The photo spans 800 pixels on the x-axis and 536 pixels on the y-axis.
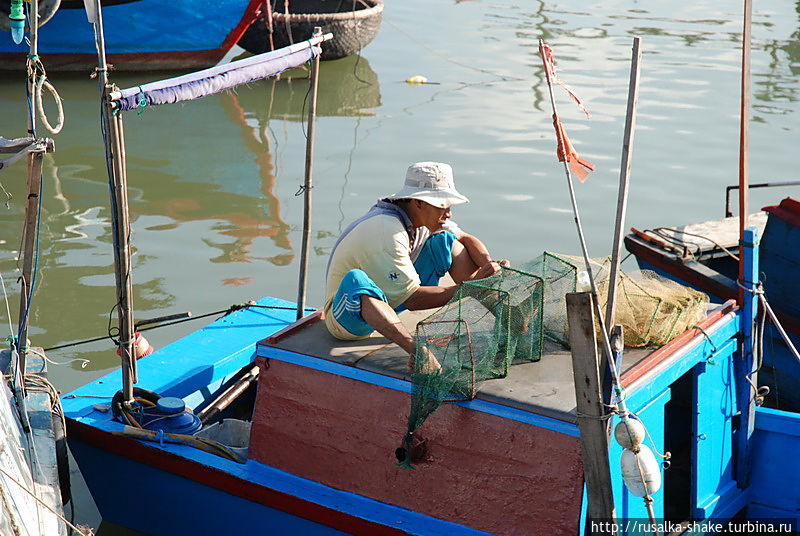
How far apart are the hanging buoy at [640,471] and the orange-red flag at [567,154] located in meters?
1.00

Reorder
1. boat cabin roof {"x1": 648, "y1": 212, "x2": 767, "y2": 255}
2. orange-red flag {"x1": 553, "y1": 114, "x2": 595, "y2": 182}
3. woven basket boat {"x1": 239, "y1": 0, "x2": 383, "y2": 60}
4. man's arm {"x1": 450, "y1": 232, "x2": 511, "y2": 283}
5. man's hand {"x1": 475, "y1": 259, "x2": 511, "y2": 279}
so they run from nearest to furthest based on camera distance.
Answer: orange-red flag {"x1": 553, "y1": 114, "x2": 595, "y2": 182} < man's hand {"x1": 475, "y1": 259, "x2": 511, "y2": 279} < man's arm {"x1": 450, "y1": 232, "x2": 511, "y2": 283} < boat cabin roof {"x1": 648, "y1": 212, "x2": 767, "y2": 255} < woven basket boat {"x1": 239, "y1": 0, "x2": 383, "y2": 60}

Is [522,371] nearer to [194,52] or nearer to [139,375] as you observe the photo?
[139,375]

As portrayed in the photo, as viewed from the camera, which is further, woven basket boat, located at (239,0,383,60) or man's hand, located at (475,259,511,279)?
woven basket boat, located at (239,0,383,60)

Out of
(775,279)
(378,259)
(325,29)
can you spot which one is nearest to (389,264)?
(378,259)

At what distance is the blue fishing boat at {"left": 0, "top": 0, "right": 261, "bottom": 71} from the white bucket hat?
10.3 metres

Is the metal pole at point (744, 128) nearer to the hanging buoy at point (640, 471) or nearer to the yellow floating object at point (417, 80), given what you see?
the hanging buoy at point (640, 471)

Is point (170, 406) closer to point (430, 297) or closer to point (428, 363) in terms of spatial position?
point (430, 297)

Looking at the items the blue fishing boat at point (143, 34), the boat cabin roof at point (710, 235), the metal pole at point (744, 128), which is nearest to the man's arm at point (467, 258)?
the metal pole at point (744, 128)

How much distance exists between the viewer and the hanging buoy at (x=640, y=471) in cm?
299

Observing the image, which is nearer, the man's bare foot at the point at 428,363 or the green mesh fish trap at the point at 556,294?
the man's bare foot at the point at 428,363

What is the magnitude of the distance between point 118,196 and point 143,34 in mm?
10251

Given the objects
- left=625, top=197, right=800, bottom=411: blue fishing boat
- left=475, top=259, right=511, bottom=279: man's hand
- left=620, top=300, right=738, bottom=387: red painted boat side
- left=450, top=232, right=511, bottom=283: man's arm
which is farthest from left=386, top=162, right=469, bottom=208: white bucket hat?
left=625, top=197, right=800, bottom=411: blue fishing boat

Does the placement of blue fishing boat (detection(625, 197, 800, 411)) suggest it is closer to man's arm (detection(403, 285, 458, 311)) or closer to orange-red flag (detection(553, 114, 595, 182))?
man's arm (detection(403, 285, 458, 311))

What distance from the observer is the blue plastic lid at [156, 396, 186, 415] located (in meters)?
4.42
